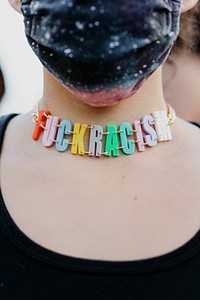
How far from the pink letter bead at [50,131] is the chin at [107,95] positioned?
0.11 metres

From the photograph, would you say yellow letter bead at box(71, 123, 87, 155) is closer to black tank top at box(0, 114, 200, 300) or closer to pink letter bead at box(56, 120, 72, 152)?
pink letter bead at box(56, 120, 72, 152)

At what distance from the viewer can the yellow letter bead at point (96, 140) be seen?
3.43ft

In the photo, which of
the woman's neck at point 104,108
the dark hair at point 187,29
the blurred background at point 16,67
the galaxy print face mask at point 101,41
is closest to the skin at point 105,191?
the woman's neck at point 104,108

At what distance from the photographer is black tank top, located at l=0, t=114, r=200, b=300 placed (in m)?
0.93

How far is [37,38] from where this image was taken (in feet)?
3.12

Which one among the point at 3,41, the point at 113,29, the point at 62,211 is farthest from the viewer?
the point at 3,41

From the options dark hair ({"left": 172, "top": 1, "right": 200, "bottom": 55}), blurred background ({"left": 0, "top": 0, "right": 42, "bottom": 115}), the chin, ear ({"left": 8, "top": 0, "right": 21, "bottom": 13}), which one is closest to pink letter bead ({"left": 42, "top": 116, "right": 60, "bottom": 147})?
the chin

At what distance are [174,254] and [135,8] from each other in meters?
0.40

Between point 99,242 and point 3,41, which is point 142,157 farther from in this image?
point 3,41

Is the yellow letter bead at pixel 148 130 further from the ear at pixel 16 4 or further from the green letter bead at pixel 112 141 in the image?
the ear at pixel 16 4

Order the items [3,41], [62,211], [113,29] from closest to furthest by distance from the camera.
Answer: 1. [113,29]
2. [62,211]
3. [3,41]

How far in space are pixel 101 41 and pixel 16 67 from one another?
1.64 m

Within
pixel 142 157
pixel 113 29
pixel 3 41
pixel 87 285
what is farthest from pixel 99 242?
pixel 3 41

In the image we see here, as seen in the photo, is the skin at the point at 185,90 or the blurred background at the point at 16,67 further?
the blurred background at the point at 16,67
